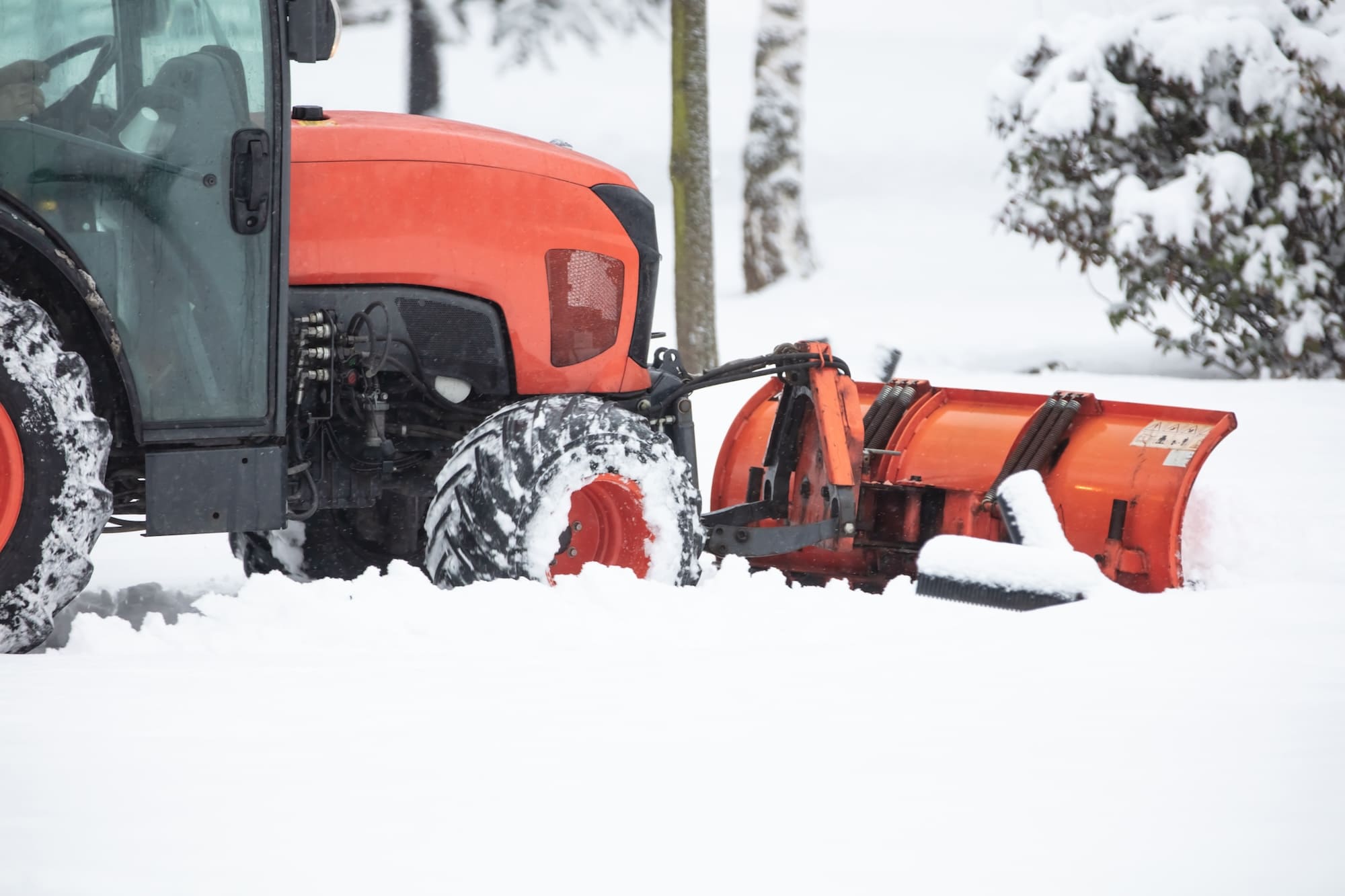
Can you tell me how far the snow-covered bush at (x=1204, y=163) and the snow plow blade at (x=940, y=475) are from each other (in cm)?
517

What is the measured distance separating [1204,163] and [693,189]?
136 inches

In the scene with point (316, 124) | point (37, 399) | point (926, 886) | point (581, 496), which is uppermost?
point (316, 124)

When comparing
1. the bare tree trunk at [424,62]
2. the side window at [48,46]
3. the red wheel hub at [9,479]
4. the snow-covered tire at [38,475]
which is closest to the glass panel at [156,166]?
the side window at [48,46]

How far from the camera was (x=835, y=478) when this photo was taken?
4848mm

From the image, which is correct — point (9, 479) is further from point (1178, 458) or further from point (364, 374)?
point (1178, 458)

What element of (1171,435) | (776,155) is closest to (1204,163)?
(1171,435)

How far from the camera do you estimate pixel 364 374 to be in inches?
158

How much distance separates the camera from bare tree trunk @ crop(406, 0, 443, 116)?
53.0 ft

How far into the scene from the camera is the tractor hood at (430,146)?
403cm

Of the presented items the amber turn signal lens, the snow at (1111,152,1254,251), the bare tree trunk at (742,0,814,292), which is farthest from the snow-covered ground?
the bare tree trunk at (742,0,814,292)

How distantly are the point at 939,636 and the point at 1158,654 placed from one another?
0.54 metres

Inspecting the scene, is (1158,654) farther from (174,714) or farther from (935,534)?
(174,714)

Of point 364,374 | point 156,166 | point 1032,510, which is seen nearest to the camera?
point 156,166

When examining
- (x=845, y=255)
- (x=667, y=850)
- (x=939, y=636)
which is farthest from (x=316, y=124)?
(x=845, y=255)
